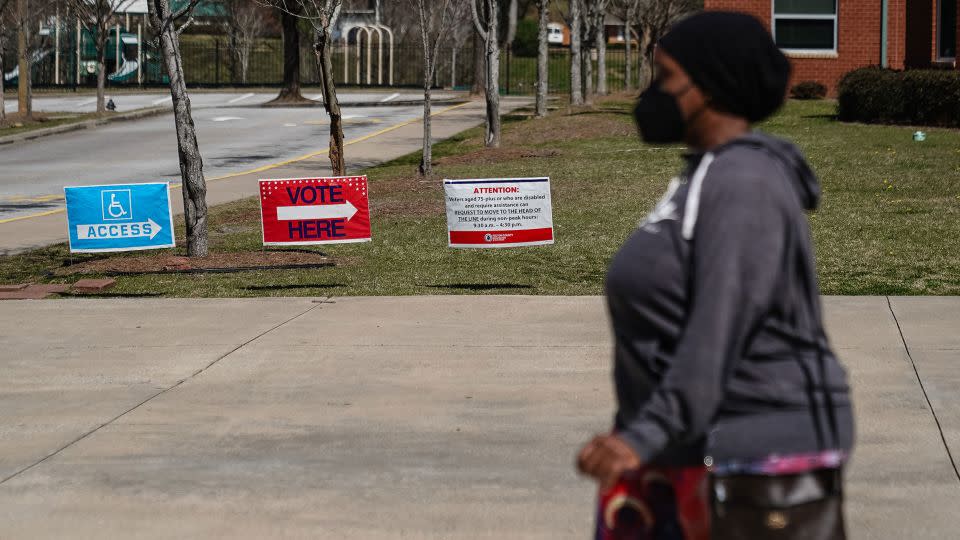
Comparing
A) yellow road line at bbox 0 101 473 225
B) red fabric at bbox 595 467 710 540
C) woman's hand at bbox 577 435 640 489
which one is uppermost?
woman's hand at bbox 577 435 640 489

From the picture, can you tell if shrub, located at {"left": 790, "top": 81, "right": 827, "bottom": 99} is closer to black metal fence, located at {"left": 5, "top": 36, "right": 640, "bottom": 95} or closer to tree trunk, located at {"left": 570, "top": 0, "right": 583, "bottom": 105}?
tree trunk, located at {"left": 570, "top": 0, "right": 583, "bottom": 105}

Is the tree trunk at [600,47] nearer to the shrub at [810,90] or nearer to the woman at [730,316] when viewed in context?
the shrub at [810,90]

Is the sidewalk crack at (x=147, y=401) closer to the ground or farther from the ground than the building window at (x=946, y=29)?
closer to the ground

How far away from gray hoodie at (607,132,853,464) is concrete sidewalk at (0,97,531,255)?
13.6m

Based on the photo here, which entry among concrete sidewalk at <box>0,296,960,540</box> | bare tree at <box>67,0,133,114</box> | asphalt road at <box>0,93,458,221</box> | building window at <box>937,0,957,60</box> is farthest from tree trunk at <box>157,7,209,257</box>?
bare tree at <box>67,0,133,114</box>

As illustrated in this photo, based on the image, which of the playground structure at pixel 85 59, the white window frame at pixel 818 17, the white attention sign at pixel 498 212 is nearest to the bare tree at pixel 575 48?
the white window frame at pixel 818 17

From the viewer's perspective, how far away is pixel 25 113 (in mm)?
37531

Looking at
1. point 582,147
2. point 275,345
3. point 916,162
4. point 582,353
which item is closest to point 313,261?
point 275,345

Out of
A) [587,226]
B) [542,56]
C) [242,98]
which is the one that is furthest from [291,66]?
[587,226]

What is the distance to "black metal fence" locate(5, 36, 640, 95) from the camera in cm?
6047

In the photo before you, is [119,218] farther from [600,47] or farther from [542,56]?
[600,47]

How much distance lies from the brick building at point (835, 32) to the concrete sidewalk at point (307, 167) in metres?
8.27

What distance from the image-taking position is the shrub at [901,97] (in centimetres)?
2495

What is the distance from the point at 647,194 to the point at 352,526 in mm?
13104
